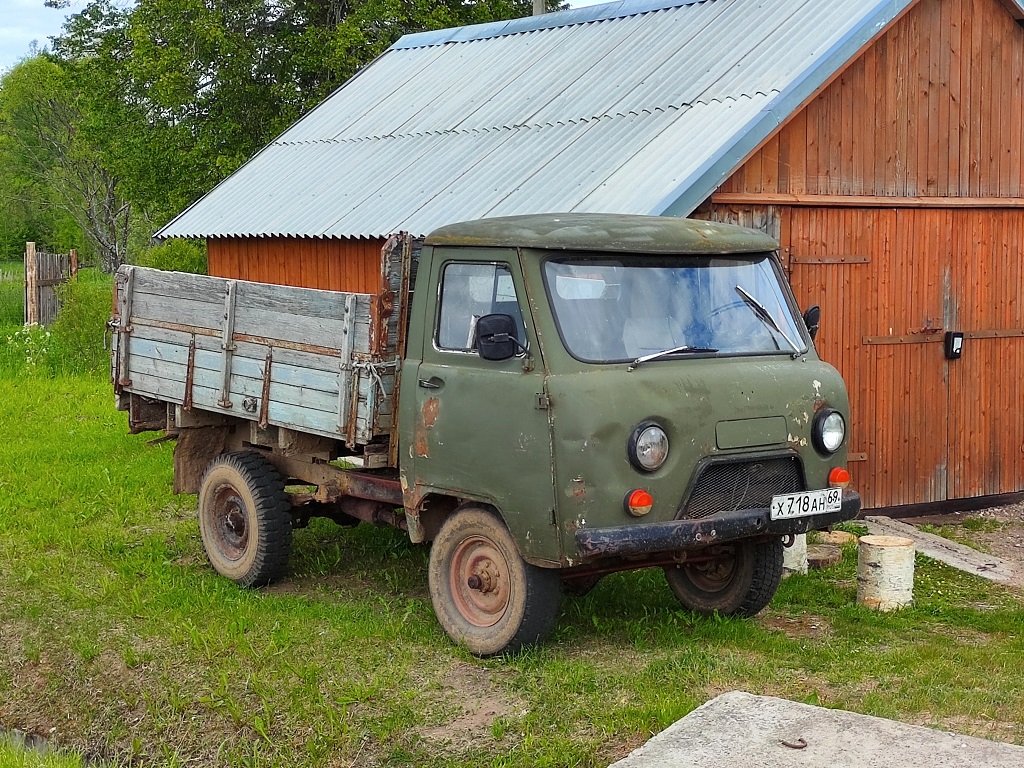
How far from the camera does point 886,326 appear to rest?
11289 millimetres

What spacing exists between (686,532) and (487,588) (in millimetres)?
1129

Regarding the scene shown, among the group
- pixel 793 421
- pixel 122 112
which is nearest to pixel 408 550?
pixel 793 421

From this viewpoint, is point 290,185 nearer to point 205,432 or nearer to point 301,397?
point 205,432

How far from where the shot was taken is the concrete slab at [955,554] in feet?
30.3

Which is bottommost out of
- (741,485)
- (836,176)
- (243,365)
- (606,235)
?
(741,485)

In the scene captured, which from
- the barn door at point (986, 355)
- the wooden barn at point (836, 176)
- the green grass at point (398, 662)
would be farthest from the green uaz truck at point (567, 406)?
the barn door at point (986, 355)

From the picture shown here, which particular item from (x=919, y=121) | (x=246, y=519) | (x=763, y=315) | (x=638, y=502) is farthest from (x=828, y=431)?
(x=919, y=121)

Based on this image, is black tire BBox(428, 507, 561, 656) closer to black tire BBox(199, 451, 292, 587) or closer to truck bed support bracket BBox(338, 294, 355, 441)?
truck bed support bracket BBox(338, 294, 355, 441)

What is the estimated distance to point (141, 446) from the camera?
44.6ft

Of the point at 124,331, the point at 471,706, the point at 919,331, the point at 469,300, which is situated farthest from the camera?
the point at 919,331

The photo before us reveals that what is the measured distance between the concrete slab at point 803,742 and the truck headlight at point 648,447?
1.22 meters

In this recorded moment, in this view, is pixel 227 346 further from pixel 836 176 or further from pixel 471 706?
pixel 836 176

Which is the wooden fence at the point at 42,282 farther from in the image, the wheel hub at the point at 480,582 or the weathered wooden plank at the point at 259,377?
the wheel hub at the point at 480,582

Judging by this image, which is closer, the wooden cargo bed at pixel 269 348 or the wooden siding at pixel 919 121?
the wooden cargo bed at pixel 269 348
